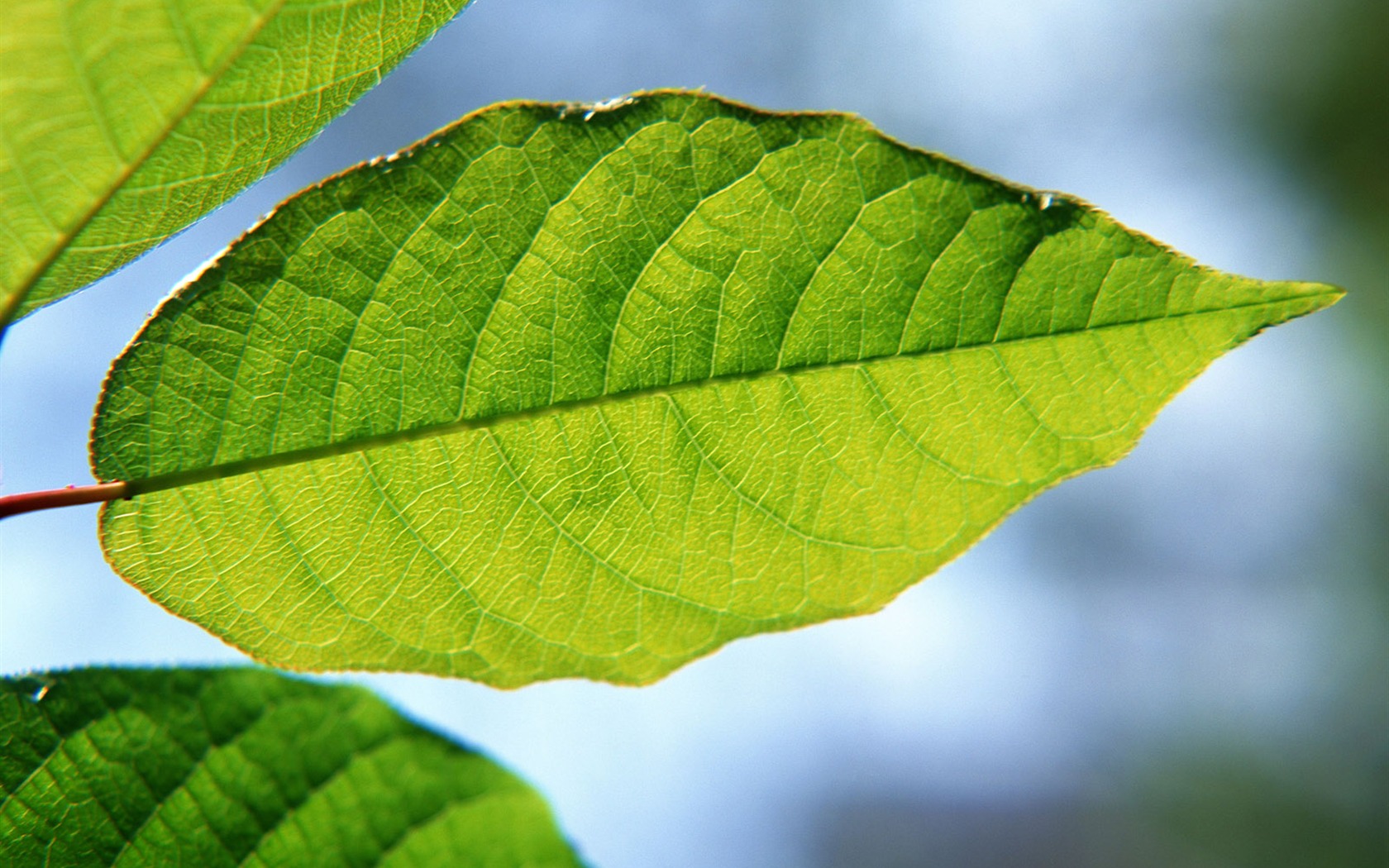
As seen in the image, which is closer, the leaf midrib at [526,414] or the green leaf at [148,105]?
the green leaf at [148,105]

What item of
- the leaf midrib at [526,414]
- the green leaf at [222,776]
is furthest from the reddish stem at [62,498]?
the green leaf at [222,776]

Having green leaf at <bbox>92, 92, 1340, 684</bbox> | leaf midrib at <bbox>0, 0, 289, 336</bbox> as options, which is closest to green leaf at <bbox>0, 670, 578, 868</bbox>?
green leaf at <bbox>92, 92, 1340, 684</bbox>

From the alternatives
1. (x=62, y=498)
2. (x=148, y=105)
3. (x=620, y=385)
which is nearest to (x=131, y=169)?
(x=148, y=105)

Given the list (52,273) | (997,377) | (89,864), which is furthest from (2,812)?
(997,377)

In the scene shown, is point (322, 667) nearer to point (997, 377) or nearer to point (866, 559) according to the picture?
point (866, 559)

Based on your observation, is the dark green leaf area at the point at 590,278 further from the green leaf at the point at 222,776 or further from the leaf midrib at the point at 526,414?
the green leaf at the point at 222,776

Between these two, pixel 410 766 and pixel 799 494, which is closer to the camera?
pixel 410 766

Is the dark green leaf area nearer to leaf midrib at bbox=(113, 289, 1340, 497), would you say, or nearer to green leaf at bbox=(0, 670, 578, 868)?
leaf midrib at bbox=(113, 289, 1340, 497)
